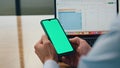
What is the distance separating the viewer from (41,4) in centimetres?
119

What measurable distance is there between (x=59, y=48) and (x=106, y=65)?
0.47 metres

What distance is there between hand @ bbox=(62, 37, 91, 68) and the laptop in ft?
0.69

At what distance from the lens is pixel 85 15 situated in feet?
3.34

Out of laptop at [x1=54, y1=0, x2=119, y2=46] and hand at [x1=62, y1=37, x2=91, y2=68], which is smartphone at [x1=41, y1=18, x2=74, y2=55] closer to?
hand at [x1=62, y1=37, x2=91, y2=68]

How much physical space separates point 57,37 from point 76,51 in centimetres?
7

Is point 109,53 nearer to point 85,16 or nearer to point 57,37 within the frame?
point 57,37

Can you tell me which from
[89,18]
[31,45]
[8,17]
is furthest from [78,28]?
[8,17]

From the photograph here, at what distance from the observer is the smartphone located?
0.75 metres

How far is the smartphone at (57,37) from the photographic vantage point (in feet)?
2.45

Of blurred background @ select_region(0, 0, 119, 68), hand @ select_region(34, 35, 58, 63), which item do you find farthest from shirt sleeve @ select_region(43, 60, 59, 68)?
blurred background @ select_region(0, 0, 119, 68)

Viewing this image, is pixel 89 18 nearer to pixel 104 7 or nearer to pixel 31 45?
pixel 104 7

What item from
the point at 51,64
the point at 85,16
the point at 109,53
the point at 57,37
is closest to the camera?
the point at 109,53

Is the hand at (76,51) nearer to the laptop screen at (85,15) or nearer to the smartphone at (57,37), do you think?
the smartphone at (57,37)

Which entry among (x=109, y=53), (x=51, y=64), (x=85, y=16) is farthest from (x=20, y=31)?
(x=109, y=53)
